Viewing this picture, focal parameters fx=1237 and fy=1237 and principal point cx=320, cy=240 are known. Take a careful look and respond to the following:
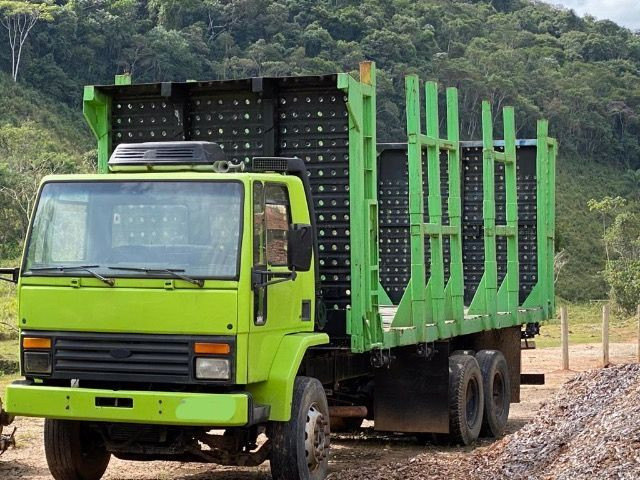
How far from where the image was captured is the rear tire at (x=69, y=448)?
27.6 ft

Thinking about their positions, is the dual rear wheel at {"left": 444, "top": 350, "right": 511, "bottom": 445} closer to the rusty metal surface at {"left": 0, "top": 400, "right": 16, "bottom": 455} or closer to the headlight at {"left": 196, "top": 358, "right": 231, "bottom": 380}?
the rusty metal surface at {"left": 0, "top": 400, "right": 16, "bottom": 455}

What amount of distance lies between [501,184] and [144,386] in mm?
7455

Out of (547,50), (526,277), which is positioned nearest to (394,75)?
(547,50)

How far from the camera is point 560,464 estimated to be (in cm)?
816

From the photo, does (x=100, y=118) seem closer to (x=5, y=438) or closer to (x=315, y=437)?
(x=5, y=438)

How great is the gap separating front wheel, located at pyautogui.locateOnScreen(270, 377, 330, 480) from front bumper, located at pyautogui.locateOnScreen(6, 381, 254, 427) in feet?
1.27

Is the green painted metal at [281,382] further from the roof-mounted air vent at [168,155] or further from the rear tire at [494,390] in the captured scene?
the rear tire at [494,390]

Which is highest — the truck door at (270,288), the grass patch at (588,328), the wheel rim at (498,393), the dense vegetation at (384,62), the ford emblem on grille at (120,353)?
the dense vegetation at (384,62)

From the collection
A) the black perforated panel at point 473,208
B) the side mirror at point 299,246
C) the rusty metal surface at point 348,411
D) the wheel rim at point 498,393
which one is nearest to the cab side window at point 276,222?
the side mirror at point 299,246

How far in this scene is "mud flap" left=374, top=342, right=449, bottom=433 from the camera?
1107 cm

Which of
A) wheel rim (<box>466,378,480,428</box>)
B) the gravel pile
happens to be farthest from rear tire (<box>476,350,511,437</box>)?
the gravel pile

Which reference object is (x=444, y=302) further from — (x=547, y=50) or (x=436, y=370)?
(x=547, y=50)

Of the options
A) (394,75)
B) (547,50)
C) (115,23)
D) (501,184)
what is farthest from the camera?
(547,50)

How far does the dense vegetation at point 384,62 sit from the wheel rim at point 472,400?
39033 millimetres
